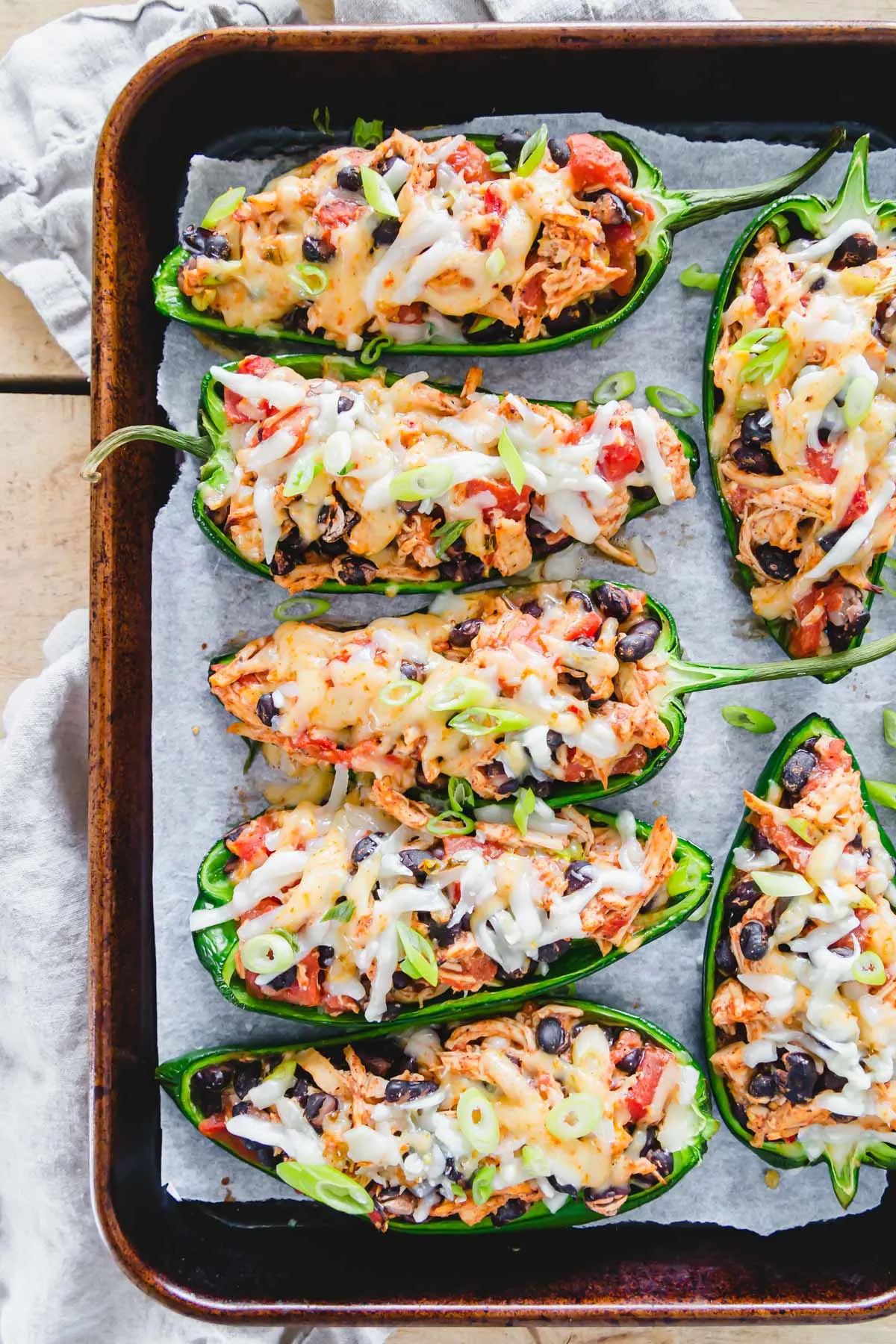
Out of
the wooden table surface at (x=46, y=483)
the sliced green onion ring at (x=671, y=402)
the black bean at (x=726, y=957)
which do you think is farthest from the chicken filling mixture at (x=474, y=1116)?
the sliced green onion ring at (x=671, y=402)

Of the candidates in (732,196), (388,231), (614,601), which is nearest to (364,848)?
(614,601)

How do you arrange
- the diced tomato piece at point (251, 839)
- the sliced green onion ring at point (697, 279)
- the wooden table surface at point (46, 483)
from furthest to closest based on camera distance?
the wooden table surface at point (46, 483) < the sliced green onion ring at point (697, 279) < the diced tomato piece at point (251, 839)

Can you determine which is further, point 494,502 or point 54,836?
point 54,836

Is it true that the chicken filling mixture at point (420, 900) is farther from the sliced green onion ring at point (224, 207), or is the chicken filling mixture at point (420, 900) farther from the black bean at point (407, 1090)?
the sliced green onion ring at point (224, 207)

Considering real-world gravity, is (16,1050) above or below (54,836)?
below

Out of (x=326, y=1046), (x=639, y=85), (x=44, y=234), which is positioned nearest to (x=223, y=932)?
(x=326, y=1046)

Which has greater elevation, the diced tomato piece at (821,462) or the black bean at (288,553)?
the diced tomato piece at (821,462)

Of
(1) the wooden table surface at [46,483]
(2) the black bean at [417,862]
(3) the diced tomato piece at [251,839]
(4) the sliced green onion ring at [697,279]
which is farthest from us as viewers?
(1) the wooden table surface at [46,483]

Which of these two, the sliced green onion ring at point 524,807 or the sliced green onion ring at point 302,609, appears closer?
the sliced green onion ring at point 524,807

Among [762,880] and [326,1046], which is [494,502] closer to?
[762,880]
